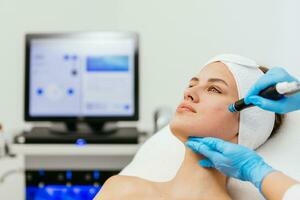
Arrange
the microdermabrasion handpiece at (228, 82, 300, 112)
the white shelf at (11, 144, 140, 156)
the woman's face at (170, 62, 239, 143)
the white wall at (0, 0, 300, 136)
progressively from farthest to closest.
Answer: the white wall at (0, 0, 300, 136) → the white shelf at (11, 144, 140, 156) → the woman's face at (170, 62, 239, 143) → the microdermabrasion handpiece at (228, 82, 300, 112)

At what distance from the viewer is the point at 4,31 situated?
253 cm

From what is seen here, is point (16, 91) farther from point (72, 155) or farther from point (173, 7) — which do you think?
point (173, 7)

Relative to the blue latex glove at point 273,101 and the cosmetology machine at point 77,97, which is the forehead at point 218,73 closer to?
the blue latex glove at point 273,101

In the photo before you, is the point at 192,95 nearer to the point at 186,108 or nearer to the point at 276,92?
the point at 186,108

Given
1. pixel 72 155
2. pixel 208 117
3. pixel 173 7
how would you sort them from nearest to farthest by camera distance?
pixel 208 117, pixel 72 155, pixel 173 7

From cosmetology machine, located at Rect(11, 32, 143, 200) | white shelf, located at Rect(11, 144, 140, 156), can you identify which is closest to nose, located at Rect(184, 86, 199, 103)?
white shelf, located at Rect(11, 144, 140, 156)

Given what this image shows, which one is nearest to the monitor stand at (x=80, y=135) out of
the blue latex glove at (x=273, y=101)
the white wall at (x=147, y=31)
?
the white wall at (x=147, y=31)

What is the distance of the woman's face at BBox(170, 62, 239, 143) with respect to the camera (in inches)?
50.9

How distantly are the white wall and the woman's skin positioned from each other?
3.30 feet

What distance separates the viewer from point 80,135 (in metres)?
2.16

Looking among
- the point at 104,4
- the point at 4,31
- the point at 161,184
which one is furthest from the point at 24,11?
the point at 161,184

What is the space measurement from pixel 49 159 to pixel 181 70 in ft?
2.81

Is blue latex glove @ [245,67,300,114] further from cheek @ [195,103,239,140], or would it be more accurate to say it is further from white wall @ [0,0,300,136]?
white wall @ [0,0,300,136]

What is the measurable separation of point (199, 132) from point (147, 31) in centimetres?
136
